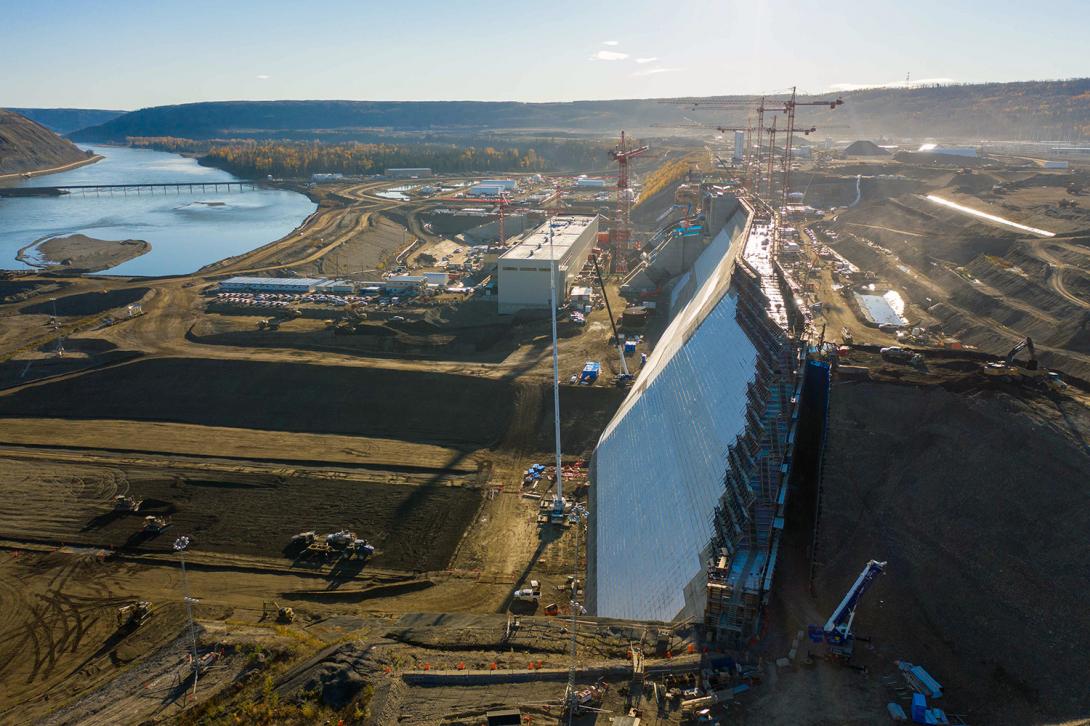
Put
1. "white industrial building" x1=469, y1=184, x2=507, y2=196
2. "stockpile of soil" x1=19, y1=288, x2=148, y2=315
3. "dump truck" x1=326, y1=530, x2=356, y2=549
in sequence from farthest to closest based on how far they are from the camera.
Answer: "white industrial building" x1=469, y1=184, x2=507, y2=196 < "stockpile of soil" x1=19, y1=288, x2=148, y2=315 < "dump truck" x1=326, y1=530, x2=356, y2=549

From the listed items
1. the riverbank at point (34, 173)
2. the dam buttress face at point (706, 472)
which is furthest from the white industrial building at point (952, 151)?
the riverbank at point (34, 173)

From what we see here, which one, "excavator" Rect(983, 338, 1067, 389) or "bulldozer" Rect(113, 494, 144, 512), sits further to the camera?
"bulldozer" Rect(113, 494, 144, 512)

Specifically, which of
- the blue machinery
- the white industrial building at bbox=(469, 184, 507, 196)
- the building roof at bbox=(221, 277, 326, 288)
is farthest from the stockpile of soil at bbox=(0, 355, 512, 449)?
the white industrial building at bbox=(469, 184, 507, 196)

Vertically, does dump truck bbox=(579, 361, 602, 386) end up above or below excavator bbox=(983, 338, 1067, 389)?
below

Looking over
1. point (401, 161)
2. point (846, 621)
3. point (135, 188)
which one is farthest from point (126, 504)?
point (135, 188)

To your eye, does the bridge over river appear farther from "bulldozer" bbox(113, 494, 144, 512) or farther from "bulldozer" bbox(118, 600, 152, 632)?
"bulldozer" bbox(118, 600, 152, 632)

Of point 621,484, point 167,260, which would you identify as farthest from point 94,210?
point 621,484

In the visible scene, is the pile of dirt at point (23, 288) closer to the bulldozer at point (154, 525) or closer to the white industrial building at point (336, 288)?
the white industrial building at point (336, 288)

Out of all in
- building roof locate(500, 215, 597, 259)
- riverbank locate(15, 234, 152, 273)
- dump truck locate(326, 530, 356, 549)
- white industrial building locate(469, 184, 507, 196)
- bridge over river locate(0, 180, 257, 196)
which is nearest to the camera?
dump truck locate(326, 530, 356, 549)

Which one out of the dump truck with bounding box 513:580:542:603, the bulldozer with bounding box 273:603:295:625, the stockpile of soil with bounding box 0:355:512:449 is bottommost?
the dump truck with bounding box 513:580:542:603
